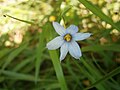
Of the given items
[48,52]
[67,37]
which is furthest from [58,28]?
[48,52]

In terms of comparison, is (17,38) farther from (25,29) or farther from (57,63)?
(57,63)

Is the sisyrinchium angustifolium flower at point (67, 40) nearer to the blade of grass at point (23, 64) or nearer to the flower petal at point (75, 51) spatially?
the flower petal at point (75, 51)

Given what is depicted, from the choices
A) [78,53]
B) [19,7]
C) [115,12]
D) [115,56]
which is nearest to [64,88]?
[78,53]

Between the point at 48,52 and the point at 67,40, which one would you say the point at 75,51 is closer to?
the point at 67,40

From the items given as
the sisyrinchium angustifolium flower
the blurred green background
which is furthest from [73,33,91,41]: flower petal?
the blurred green background

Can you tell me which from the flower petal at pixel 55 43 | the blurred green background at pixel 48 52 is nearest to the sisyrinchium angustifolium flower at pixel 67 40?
the flower petal at pixel 55 43

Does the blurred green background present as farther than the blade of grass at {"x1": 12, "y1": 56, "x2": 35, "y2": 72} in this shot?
No

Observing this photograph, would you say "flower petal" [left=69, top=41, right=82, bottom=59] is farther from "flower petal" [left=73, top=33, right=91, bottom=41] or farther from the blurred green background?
the blurred green background

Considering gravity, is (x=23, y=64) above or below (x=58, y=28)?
below

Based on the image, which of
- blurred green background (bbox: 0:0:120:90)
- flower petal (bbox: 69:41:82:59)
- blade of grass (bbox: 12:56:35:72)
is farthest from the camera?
blade of grass (bbox: 12:56:35:72)
